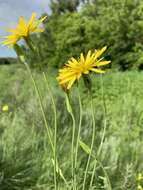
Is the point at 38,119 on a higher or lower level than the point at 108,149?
higher

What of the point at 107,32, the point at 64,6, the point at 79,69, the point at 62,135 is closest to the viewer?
the point at 79,69

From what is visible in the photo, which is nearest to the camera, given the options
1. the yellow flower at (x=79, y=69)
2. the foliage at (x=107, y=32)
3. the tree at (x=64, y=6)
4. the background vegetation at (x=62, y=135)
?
the yellow flower at (x=79, y=69)

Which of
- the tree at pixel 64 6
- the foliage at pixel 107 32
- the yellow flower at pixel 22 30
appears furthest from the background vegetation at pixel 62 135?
the tree at pixel 64 6

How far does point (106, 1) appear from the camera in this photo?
36969mm

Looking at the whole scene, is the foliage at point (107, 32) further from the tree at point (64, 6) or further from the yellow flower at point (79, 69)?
the yellow flower at point (79, 69)

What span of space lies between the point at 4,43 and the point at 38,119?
3822 mm

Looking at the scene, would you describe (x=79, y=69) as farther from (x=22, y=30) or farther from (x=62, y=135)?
(x=62, y=135)

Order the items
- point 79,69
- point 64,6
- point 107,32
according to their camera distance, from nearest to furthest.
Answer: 1. point 79,69
2. point 107,32
3. point 64,6

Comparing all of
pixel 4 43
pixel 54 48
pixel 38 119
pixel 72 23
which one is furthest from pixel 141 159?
pixel 54 48

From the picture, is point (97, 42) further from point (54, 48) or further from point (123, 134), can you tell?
point (123, 134)

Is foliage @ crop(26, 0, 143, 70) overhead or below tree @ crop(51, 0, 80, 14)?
below

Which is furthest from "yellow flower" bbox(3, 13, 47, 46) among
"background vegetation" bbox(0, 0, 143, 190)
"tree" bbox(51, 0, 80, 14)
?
"tree" bbox(51, 0, 80, 14)

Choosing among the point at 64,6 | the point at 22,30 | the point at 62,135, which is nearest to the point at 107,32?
the point at 64,6

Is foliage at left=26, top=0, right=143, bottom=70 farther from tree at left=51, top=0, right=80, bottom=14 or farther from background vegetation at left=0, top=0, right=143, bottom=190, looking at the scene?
background vegetation at left=0, top=0, right=143, bottom=190
